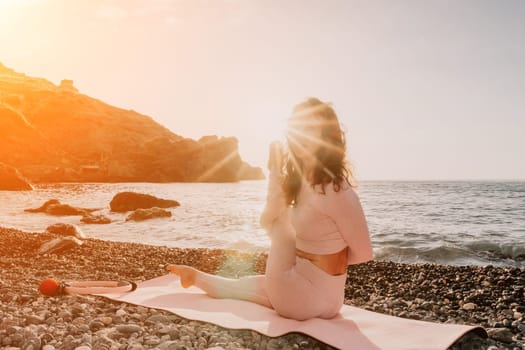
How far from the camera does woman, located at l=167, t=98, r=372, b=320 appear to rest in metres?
4.91

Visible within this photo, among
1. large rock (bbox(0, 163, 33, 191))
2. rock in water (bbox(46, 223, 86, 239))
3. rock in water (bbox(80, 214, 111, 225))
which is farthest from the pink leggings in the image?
large rock (bbox(0, 163, 33, 191))

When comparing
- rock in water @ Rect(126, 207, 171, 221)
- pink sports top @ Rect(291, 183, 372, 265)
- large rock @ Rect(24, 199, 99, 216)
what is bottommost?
large rock @ Rect(24, 199, 99, 216)

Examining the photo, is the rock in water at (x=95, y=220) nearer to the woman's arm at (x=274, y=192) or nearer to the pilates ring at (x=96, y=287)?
the pilates ring at (x=96, y=287)

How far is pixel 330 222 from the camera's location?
496 centimetres

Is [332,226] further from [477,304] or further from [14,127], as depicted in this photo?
[14,127]

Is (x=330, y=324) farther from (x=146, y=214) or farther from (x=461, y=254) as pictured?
(x=146, y=214)

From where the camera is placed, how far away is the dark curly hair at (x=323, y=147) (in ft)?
16.1

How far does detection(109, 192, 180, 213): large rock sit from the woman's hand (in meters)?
31.8

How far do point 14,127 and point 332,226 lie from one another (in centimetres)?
13359

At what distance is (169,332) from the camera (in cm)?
499

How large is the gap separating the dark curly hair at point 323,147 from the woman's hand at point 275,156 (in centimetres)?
19

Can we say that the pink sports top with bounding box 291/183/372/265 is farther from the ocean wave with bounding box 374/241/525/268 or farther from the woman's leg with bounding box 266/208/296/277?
the ocean wave with bounding box 374/241/525/268

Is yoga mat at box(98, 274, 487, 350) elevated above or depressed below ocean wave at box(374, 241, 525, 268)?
above

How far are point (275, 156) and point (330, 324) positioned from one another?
7.06 ft
